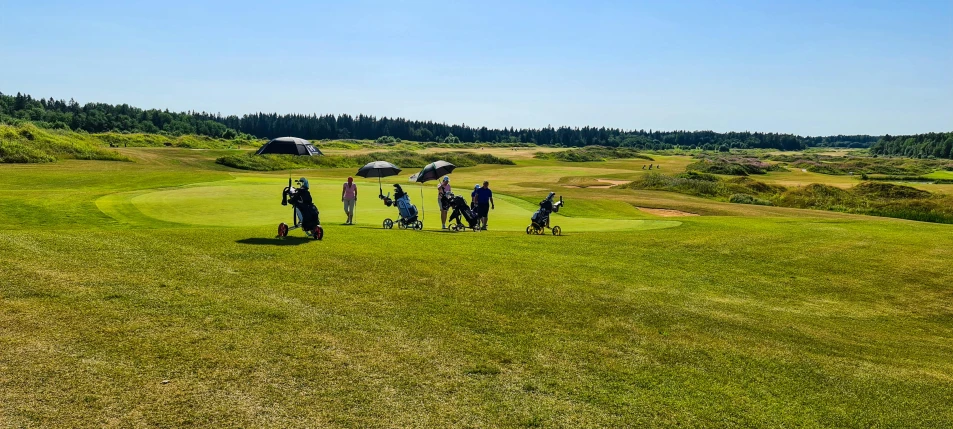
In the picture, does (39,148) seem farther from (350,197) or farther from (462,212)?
(462,212)

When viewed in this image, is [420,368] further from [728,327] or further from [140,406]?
[728,327]

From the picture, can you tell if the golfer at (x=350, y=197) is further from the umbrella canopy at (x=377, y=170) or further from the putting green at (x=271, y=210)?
the putting green at (x=271, y=210)

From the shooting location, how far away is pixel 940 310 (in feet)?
53.8

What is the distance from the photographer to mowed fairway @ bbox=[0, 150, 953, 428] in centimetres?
836

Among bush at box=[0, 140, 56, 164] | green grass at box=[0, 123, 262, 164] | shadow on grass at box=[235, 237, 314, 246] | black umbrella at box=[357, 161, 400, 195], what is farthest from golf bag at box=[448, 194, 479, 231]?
bush at box=[0, 140, 56, 164]

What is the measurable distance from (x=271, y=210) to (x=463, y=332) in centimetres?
2193

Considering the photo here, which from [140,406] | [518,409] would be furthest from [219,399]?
[518,409]

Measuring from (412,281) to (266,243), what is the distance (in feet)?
19.9

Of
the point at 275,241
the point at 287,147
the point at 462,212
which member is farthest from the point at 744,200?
the point at 275,241

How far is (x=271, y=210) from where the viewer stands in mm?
31078

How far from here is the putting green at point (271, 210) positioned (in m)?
28.6

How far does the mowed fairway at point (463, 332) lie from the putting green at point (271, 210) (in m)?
6.92

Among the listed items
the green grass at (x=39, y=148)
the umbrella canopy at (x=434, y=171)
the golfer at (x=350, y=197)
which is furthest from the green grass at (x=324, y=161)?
the umbrella canopy at (x=434, y=171)

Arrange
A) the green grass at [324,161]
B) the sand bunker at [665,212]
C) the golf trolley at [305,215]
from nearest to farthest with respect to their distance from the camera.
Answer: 1. the golf trolley at [305,215]
2. the sand bunker at [665,212]
3. the green grass at [324,161]
